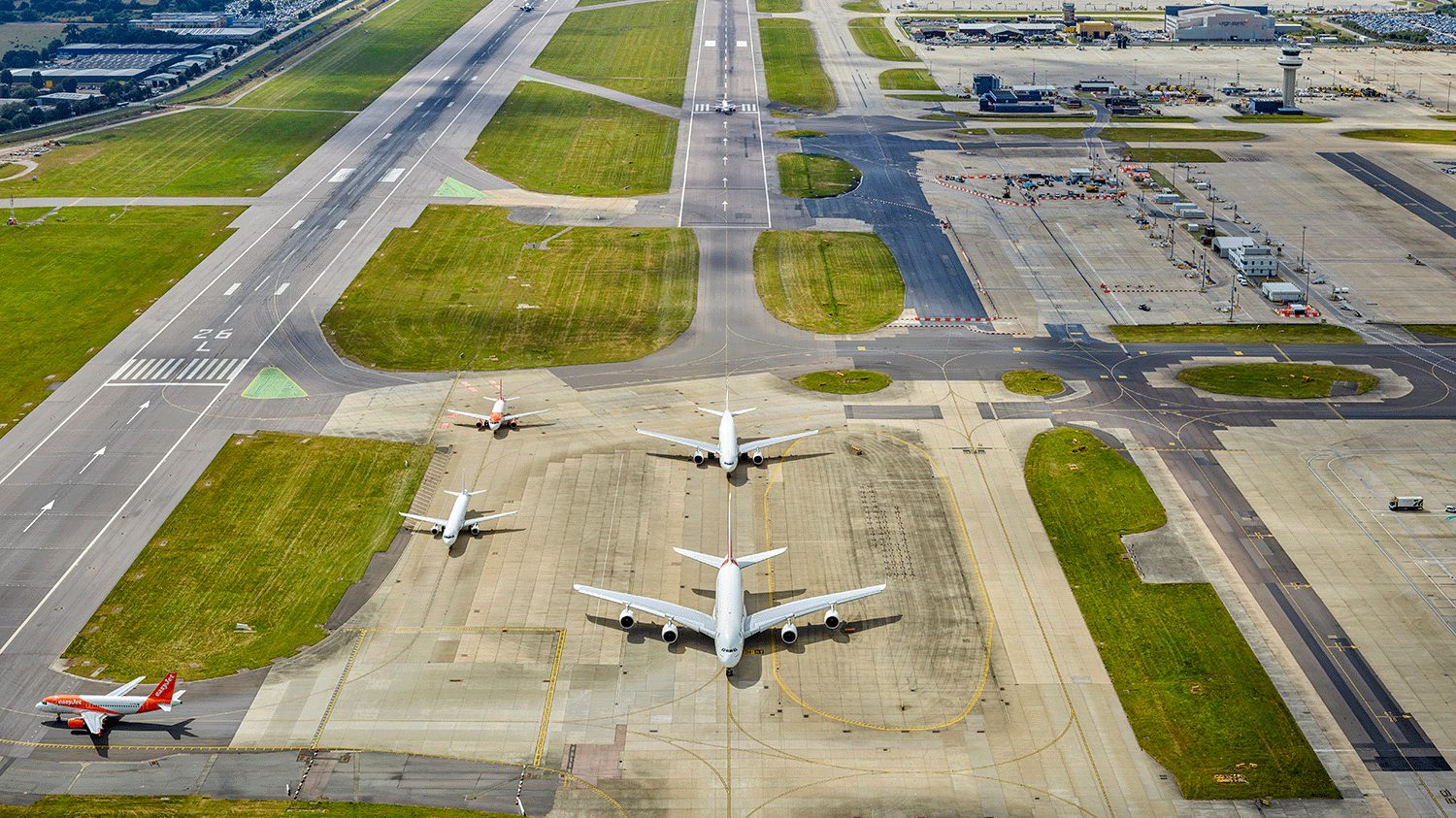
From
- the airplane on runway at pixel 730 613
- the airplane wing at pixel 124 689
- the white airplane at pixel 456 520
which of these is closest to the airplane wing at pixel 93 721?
the airplane wing at pixel 124 689

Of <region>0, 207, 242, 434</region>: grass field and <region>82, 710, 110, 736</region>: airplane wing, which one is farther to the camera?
<region>0, 207, 242, 434</region>: grass field

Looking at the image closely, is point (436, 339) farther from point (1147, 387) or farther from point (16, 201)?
point (16, 201)

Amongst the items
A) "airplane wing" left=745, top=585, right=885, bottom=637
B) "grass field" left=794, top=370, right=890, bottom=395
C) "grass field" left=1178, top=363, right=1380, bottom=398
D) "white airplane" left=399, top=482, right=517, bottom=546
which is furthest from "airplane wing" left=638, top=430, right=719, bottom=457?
"grass field" left=1178, top=363, right=1380, bottom=398

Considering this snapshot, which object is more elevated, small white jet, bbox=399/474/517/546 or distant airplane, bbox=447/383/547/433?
distant airplane, bbox=447/383/547/433

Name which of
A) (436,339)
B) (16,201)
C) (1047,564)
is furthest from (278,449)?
(16,201)

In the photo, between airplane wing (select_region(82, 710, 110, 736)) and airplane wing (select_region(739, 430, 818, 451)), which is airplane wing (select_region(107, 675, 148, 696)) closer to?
airplane wing (select_region(82, 710, 110, 736))

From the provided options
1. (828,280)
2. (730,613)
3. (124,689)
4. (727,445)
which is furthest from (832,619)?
(828,280)

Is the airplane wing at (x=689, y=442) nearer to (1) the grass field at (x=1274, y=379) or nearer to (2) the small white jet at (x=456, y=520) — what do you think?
(2) the small white jet at (x=456, y=520)

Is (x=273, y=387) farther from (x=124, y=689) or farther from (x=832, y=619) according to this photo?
(x=832, y=619)
